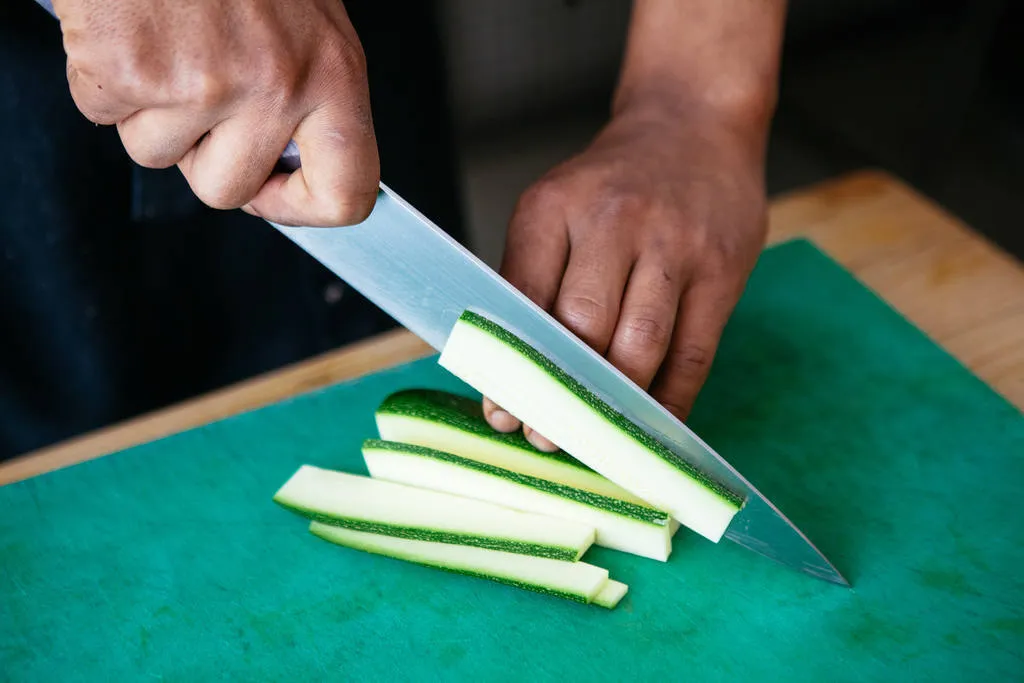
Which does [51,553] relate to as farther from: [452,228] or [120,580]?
[452,228]

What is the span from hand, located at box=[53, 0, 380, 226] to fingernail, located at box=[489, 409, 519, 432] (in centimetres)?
59

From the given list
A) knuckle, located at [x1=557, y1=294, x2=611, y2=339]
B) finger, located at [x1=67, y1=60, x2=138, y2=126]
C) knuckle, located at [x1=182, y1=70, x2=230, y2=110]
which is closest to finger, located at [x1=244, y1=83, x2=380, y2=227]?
knuckle, located at [x1=182, y1=70, x2=230, y2=110]

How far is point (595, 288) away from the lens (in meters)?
2.14

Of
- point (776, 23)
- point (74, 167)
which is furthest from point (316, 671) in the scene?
point (776, 23)

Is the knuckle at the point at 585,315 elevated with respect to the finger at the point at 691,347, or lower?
elevated

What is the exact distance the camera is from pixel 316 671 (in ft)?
6.61

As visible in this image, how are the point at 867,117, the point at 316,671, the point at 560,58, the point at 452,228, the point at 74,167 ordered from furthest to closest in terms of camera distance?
→ the point at 867,117 < the point at 560,58 < the point at 452,228 < the point at 74,167 < the point at 316,671

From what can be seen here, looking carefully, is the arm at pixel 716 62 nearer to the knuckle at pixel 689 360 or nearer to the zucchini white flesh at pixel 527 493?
the knuckle at pixel 689 360

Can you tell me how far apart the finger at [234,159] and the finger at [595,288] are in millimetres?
701

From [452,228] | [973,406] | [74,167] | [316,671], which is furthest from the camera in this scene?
[452,228]

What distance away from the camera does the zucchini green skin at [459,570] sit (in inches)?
82.0

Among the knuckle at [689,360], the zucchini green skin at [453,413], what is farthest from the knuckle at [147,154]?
the knuckle at [689,360]

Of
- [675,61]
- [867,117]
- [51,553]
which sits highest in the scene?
[675,61]

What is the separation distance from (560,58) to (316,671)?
5098 mm
